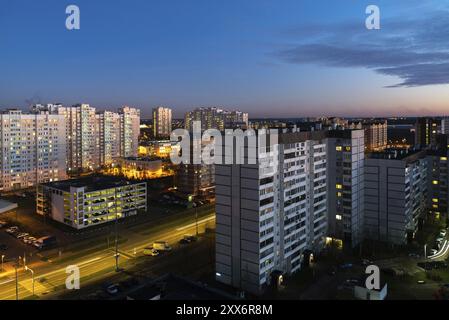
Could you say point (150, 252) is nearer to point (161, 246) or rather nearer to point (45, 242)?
point (161, 246)

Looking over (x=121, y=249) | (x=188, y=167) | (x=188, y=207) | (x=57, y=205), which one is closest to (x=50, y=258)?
(x=121, y=249)

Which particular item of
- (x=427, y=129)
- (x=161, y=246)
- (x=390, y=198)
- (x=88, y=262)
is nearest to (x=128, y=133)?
(x=161, y=246)

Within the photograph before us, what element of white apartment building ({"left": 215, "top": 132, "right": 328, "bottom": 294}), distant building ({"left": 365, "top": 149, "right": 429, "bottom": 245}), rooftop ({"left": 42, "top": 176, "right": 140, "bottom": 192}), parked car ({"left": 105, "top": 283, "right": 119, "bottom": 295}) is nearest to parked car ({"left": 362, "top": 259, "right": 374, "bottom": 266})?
white apartment building ({"left": 215, "top": 132, "right": 328, "bottom": 294})

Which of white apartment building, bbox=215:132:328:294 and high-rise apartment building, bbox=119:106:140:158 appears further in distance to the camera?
high-rise apartment building, bbox=119:106:140:158

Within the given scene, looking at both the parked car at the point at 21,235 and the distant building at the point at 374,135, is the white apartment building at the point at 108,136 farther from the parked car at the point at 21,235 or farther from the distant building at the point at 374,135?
the distant building at the point at 374,135

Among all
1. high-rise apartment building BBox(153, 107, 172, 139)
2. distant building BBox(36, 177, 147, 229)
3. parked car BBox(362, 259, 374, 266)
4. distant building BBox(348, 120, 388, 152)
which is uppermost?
high-rise apartment building BBox(153, 107, 172, 139)

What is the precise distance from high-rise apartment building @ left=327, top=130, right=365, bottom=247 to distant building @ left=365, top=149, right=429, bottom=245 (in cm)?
92

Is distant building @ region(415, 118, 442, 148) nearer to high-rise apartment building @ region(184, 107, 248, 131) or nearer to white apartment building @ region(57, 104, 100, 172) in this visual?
high-rise apartment building @ region(184, 107, 248, 131)

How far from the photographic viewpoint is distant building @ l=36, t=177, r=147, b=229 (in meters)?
34.0

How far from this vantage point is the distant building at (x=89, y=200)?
Result: 34.0 meters

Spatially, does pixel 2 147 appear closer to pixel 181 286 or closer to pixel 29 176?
pixel 29 176

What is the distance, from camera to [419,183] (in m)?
33.8

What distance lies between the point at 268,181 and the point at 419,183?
19738mm

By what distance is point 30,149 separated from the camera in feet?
174
